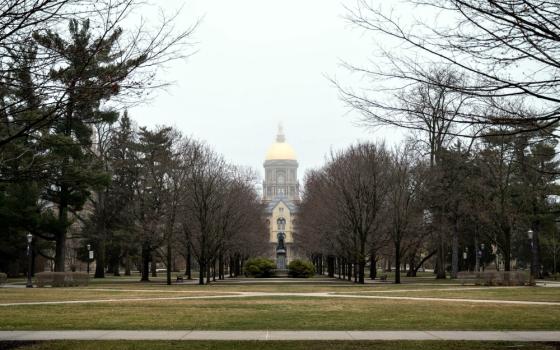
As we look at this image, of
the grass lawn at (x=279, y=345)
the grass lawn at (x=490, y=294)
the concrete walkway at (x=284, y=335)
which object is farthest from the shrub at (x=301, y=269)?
the grass lawn at (x=279, y=345)

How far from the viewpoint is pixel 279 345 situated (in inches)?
474

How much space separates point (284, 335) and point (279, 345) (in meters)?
1.58

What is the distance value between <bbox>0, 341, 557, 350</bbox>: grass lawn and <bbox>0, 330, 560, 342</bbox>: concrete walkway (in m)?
0.64

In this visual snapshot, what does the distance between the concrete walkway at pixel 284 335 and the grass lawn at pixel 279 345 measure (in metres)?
0.64

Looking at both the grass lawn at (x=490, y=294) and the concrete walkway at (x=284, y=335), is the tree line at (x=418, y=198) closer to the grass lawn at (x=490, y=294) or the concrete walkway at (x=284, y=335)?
the grass lawn at (x=490, y=294)

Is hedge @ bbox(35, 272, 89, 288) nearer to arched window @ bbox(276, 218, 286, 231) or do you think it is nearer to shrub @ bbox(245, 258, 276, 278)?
shrub @ bbox(245, 258, 276, 278)

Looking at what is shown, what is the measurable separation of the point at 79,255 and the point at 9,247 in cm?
1584

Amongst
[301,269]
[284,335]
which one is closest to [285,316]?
[284,335]

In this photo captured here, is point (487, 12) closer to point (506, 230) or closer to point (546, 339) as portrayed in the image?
point (546, 339)

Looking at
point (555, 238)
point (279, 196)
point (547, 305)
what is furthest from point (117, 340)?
point (279, 196)

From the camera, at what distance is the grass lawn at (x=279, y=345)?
38.4 ft

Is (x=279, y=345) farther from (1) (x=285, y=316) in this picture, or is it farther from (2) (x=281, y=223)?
(2) (x=281, y=223)

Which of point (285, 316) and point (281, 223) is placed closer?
point (285, 316)

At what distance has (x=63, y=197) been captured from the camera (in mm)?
47781
